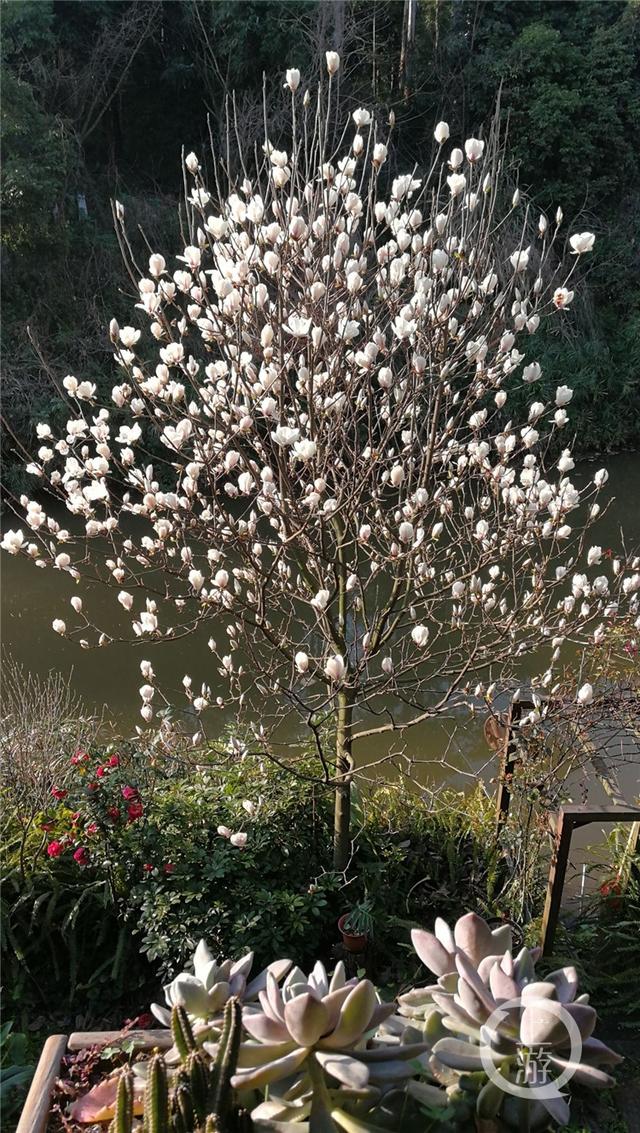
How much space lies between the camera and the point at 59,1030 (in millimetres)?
2395

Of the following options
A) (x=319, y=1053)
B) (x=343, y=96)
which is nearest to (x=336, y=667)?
(x=319, y=1053)

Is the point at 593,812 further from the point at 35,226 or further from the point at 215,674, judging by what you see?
the point at 35,226

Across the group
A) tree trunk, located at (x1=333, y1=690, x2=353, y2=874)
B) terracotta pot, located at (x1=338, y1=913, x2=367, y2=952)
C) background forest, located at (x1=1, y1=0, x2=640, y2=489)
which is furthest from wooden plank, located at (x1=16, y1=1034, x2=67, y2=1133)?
background forest, located at (x1=1, y1=0, x2=640, y2=489)

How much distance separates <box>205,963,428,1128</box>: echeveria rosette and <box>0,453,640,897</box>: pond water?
A: 1.81 meters

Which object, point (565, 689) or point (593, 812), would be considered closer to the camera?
point (593, 812)

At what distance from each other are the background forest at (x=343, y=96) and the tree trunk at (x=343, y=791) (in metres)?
6.93

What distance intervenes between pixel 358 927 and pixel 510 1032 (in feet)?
3.81

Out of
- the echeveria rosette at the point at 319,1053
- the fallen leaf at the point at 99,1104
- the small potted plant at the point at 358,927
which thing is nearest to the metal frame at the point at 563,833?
the small potted plant at the point at 358,927

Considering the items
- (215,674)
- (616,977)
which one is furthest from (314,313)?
(215,674)

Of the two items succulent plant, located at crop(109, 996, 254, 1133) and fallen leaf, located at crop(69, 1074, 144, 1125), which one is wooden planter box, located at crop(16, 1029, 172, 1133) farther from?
succulent plant, located at crop(109, 996, 254, 1133)

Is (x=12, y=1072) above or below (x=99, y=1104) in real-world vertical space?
below

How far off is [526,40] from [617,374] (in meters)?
4.39

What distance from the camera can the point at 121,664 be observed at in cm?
522

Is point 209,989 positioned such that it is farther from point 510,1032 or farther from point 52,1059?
point 510,1032
